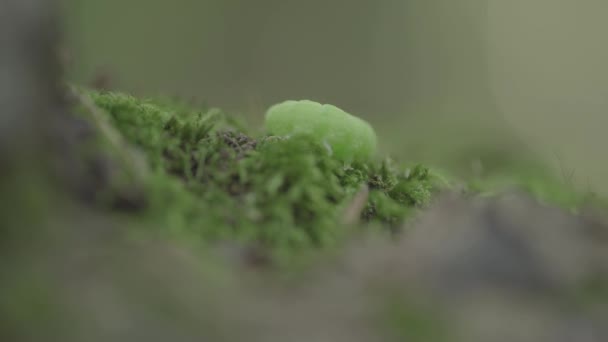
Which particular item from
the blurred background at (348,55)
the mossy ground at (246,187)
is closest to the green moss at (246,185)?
the mossy ground at (246,187)

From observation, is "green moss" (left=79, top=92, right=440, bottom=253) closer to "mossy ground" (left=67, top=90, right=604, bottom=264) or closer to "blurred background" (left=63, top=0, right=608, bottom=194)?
"mossy ground" (left=67, top=90, right=604, bottom=264)

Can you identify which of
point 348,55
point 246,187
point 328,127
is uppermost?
point 348,55

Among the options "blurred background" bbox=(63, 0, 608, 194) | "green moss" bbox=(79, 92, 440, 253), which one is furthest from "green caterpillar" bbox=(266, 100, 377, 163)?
"blurred background" bbox=(63, 0, 608, 194)

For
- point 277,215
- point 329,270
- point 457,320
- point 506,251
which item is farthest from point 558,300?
point 277,215

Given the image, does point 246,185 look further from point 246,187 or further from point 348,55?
point 348,55

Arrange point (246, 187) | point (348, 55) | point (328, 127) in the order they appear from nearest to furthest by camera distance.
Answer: point (246, 187) < point (328, 127) < point (348, 55)

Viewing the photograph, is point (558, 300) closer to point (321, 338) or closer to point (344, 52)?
point (321, 338)

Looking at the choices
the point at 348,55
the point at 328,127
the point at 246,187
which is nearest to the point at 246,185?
the point at 246,187
